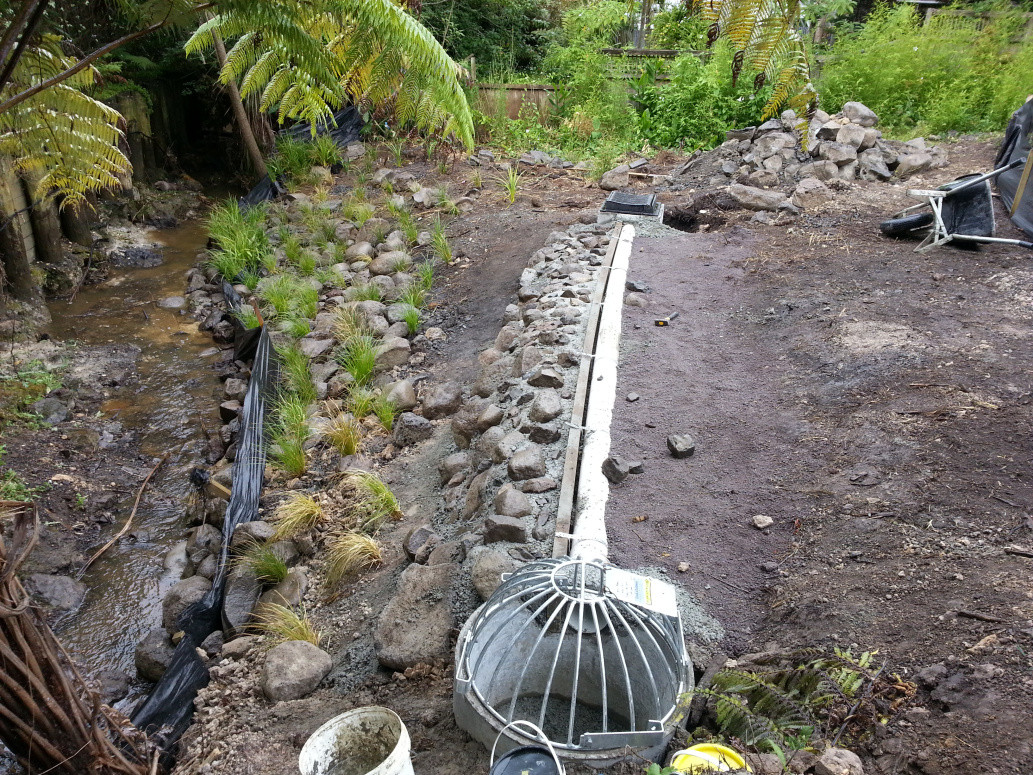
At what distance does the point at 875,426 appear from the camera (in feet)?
11.2

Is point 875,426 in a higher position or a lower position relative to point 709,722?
higher

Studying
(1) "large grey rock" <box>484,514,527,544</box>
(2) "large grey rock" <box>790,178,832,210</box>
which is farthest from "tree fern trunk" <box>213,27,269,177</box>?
(1) "large grey rock" <box>484,514,527,544</box>

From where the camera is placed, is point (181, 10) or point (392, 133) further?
point (392, 133)

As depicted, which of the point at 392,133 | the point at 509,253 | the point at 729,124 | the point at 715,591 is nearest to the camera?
the point at 715,591

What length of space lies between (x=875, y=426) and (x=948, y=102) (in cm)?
702

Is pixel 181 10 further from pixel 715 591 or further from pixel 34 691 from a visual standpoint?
pixel 715 591

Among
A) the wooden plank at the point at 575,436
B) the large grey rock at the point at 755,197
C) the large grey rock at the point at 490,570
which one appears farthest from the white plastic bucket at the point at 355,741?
the large grey rock at the point at 755,197

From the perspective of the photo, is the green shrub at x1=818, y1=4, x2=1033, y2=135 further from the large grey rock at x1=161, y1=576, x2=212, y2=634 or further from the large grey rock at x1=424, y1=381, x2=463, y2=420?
the large grey rock at x1=161, y1=576, x2=212, y2=634

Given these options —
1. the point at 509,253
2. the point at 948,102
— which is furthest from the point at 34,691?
the point at 948,102

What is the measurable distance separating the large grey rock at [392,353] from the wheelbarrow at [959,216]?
13.7 ft

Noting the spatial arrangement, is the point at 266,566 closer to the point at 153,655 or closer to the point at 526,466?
the point at 153,655

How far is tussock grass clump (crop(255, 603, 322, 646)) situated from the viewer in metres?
3.12

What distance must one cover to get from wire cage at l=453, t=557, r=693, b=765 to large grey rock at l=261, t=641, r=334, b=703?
0.91 metres

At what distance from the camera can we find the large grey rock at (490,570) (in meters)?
A: 2.80
